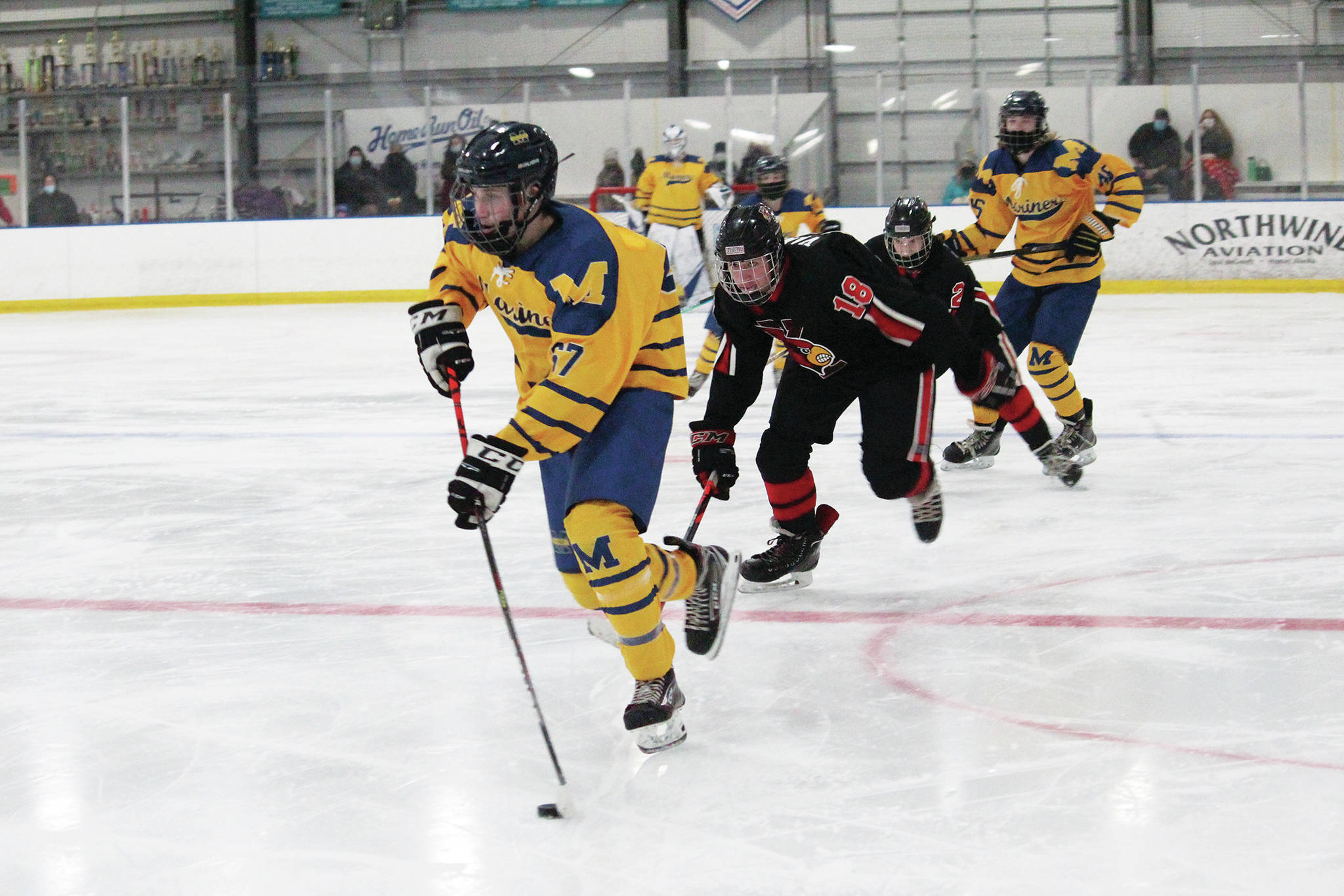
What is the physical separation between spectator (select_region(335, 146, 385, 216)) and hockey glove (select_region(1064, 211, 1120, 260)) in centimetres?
895

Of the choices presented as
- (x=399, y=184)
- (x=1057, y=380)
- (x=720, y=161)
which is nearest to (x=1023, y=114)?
(x=1057, y=380)

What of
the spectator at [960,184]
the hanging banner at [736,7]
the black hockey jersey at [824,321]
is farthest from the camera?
the hanging banner at [736,7]

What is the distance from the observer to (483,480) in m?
2.09

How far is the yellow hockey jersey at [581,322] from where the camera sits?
2178 mm

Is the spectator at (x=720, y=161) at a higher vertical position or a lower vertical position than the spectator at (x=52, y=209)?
higher

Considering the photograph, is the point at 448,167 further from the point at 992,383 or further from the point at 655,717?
the point at 655,717

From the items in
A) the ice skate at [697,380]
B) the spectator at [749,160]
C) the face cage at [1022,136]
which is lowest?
the ice skate at [697,380]

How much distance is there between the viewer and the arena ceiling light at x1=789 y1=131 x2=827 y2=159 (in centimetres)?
1265

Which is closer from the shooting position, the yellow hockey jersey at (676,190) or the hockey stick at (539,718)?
the hockey stick at (539,718)

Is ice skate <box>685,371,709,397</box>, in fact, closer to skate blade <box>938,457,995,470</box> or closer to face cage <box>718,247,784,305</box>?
skate blade <box>938,457,995,470</box>

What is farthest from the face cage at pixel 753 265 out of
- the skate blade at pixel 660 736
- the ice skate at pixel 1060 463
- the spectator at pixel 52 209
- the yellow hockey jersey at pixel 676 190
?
the spectator at pixel 52 209

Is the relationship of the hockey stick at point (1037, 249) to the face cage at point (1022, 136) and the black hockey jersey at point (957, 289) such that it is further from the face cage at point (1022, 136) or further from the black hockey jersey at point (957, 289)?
the black hockey jersey at point (957, 289)

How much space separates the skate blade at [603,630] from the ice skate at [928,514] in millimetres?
1114

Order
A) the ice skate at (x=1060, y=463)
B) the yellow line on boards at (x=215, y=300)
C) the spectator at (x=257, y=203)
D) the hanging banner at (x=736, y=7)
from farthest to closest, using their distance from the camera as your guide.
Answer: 1. the hanging banner at (x=736, y=7)
2. the spectator at (x=257, y=203)
3. the yellow line on boards at (x=215, y=300)
4. the ice skate at (x=1060, y=463)
